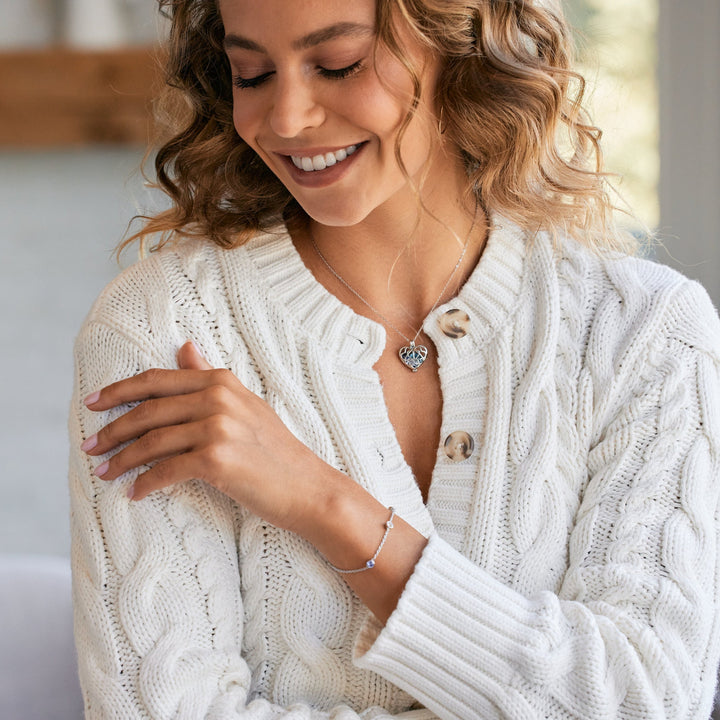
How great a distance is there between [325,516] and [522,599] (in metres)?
0.29

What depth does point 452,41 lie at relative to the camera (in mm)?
1342

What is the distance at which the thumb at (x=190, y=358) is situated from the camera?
1.29 metres

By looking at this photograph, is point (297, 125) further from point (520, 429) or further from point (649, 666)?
point (649, 666)

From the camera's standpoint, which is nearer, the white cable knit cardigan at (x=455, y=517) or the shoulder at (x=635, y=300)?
the white cable knit cardigan at (x=455, y=517)

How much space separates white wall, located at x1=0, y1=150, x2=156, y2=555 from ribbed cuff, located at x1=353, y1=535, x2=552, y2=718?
211 cm

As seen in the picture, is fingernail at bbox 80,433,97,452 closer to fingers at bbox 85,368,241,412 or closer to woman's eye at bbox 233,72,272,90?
fingers at bbox 85,368,241,412

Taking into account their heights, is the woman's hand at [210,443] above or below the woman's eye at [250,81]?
→ below

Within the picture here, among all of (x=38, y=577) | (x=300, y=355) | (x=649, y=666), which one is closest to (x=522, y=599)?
(x=649, y=666)

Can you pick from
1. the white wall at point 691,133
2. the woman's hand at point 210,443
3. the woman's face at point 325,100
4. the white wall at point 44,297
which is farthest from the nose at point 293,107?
the white wall at point 44,297

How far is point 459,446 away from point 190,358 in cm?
42

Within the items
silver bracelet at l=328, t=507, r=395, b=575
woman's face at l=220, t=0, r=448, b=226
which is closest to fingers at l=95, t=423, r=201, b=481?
silver bracelet at l=328, t=507, r=395, b=575

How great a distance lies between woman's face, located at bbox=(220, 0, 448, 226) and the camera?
123 centimetres

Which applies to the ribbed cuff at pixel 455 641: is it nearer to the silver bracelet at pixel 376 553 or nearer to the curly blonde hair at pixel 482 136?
the silver bracelet at pixel 376 553

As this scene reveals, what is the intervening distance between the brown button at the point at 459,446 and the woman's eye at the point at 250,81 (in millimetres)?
584
